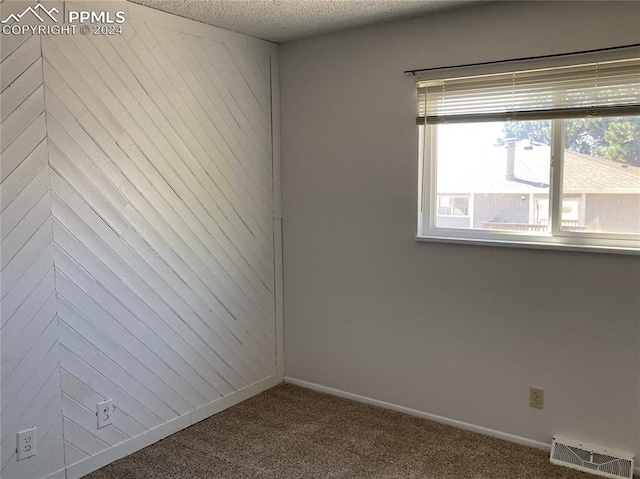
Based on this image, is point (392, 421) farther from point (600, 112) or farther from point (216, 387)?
point (600, 112)

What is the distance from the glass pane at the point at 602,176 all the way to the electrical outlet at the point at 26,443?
2.71m

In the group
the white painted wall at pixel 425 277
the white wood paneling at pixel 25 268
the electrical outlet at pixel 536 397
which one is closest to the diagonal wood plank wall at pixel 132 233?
the white wood paneling at pixel 25 268

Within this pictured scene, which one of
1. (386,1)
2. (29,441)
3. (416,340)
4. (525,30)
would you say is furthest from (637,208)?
(29,441)

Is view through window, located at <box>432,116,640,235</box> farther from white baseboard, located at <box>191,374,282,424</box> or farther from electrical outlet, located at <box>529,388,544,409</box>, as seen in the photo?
white baseboard, located at <box>191,374,282,424</box>

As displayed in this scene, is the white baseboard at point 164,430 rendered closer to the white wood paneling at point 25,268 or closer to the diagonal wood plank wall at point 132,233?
the diagonal wood plank wall at point 132,233

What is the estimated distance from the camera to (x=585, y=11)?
8.29 ft

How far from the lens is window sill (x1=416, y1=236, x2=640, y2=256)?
2.54 meters

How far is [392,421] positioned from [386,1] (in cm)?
232

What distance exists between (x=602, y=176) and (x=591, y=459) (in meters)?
1.39

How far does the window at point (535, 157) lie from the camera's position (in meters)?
2.57

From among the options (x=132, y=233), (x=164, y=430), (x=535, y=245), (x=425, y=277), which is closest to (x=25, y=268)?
(x=132, y=233)

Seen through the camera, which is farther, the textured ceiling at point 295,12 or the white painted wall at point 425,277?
the textured ceiling at point 295,12

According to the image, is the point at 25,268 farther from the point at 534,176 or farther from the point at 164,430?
the point at 534,176

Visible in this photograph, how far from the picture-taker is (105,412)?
106 inches
